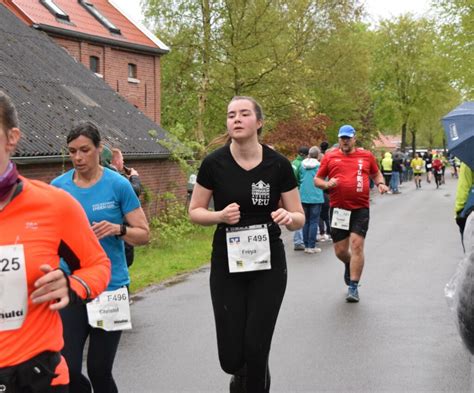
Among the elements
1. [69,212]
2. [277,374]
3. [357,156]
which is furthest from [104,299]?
[357,156]

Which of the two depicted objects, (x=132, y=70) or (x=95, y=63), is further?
(x=132, y=70)

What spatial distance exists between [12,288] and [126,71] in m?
33.3

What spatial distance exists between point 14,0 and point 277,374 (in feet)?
88.1

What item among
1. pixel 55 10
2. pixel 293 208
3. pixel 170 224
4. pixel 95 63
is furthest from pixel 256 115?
pixel 95 63

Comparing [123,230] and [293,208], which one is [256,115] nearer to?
[293,208]

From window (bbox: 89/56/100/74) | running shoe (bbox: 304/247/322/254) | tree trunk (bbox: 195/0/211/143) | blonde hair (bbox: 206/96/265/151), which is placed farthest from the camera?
window (bbox: 89/56/100/74)

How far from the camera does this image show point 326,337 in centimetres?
757

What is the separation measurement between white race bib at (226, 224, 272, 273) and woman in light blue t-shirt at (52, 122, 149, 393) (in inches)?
20.6

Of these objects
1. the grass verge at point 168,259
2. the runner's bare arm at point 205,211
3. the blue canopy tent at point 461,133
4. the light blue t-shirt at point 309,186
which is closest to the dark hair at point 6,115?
the runner's bare arm at point 205,211

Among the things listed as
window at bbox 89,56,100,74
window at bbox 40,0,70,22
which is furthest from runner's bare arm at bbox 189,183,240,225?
window at bbox 89,56,100,74

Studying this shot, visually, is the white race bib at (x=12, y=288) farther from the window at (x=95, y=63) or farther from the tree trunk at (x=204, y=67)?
the window at (x=95, y=63)

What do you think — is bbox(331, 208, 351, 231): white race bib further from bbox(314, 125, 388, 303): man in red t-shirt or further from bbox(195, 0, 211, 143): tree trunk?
bbox(195, 0, 211, 143): tree trunk

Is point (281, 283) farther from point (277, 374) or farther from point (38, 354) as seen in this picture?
point (38, 354)

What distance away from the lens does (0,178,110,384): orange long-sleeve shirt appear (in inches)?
108
